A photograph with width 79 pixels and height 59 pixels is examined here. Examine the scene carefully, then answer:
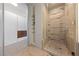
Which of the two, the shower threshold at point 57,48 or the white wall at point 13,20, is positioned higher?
the white wall at point 13,20

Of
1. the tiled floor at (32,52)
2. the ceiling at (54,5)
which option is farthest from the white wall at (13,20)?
the ceiling at (54,5)

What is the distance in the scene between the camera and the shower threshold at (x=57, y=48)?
1.31 metres

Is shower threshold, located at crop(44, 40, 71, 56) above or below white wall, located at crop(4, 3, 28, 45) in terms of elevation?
below

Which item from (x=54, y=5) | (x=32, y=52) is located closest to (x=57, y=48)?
(x=32, y=52)

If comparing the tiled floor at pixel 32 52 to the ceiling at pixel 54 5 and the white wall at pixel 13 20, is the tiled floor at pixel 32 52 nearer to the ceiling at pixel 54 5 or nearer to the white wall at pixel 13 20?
the white wall at pixel 13 20

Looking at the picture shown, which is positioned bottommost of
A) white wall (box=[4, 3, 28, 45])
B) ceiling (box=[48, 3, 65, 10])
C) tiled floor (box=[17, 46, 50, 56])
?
tiled floor (box=[17, 46, 50, 56])

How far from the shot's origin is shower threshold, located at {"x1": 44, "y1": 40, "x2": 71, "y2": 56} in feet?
4.31

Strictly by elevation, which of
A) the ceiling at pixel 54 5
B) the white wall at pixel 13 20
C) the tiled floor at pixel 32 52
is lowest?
the tiled floor at pixel 32 52

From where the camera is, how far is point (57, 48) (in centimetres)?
133

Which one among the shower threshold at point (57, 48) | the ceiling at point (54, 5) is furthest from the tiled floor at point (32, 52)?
the ceiling at point (54, 5)

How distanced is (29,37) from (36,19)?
21 cm

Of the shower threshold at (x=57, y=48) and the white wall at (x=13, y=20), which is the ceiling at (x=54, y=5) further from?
the shower threshold at (x=57, y=48)

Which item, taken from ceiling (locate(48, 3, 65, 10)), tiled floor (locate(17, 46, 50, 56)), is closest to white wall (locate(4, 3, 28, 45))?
tiled floor (locate(17, 46, 50, 56))

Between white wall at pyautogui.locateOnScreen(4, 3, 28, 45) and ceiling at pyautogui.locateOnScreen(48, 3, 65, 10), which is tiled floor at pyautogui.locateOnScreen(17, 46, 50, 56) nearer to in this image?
white wall at pyautogui.locateOnScreen(4, 3, 28, 45)
